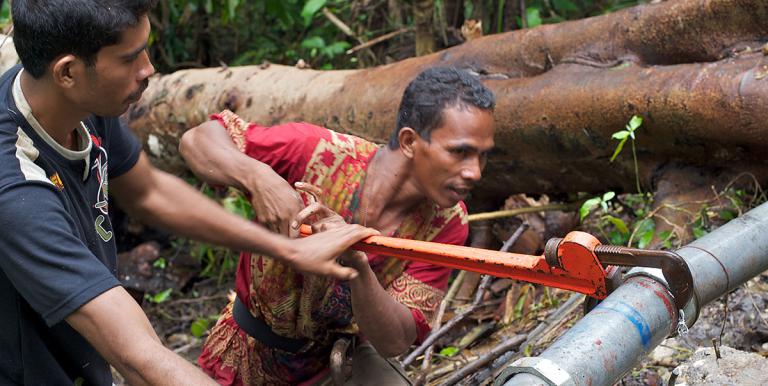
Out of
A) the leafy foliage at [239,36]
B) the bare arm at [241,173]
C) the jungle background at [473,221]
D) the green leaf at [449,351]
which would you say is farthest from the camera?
the leafy foliage at [239,36]

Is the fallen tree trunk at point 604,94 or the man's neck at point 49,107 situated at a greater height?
the man's neck at point 49,107

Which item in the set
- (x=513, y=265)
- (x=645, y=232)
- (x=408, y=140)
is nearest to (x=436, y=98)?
(x=408, y=140)

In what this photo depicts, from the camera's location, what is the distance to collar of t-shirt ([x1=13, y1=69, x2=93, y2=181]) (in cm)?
195

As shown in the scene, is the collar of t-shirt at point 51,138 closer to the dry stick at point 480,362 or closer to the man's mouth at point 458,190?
the man's mouth at point 458,190

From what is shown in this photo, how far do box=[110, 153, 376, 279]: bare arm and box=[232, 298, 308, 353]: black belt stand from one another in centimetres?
65

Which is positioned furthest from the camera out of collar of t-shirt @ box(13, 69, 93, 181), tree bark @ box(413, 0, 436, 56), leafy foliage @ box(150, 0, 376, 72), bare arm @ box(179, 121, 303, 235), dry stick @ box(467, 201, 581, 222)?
leafy foliage @ box(150, 0, 376, 72)

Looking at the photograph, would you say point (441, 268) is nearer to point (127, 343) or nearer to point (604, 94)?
point (127, 343)

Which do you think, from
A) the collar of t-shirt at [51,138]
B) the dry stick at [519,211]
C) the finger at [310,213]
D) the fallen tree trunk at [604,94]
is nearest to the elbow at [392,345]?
the finger at [310,213]

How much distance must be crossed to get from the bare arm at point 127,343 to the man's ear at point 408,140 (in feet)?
4.00

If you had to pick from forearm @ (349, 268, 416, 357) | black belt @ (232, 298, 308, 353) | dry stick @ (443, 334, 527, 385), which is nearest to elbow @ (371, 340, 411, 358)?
forearm @ (349, 268, 416, 357)

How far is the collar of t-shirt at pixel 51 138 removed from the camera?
195 cm

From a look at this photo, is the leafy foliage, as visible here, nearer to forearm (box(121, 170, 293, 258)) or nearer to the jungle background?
the jungle background

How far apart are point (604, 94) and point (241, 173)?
1801mm

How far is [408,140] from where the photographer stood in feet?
9.50
